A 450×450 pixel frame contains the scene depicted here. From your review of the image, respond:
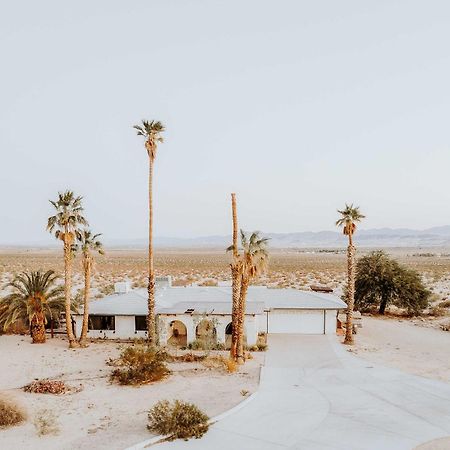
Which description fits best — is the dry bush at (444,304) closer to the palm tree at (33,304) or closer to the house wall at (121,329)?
the house wall at (121,329)

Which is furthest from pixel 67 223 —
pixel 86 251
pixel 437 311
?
pixel 437 311

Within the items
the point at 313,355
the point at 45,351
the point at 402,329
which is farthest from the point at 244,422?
the point at 402,329

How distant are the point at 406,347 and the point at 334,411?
504 inches

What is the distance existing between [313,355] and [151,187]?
12470mm

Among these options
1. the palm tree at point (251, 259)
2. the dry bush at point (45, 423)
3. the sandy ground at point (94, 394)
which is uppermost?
the palm tree at point (251, 259)

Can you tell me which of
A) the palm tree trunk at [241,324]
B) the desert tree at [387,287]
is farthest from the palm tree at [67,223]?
the desert tree at [387,287]

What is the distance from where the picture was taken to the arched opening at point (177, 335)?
2869cm

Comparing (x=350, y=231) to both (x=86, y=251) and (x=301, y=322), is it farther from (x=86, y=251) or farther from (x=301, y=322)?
(x=86, y=251)

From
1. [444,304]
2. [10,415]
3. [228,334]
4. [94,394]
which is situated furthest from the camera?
[444,304]

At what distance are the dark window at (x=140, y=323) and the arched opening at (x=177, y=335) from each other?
1645mm

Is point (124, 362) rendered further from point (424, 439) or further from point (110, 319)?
point (424, 439)

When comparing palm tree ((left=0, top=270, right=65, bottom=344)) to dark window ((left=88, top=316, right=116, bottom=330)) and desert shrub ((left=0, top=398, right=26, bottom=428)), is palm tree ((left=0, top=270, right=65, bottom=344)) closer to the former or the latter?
dark window ((left=88, top=316, right=116, bottom=330))

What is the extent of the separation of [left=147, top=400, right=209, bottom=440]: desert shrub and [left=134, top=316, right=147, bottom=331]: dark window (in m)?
14.1

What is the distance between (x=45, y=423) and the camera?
51.3 feet
